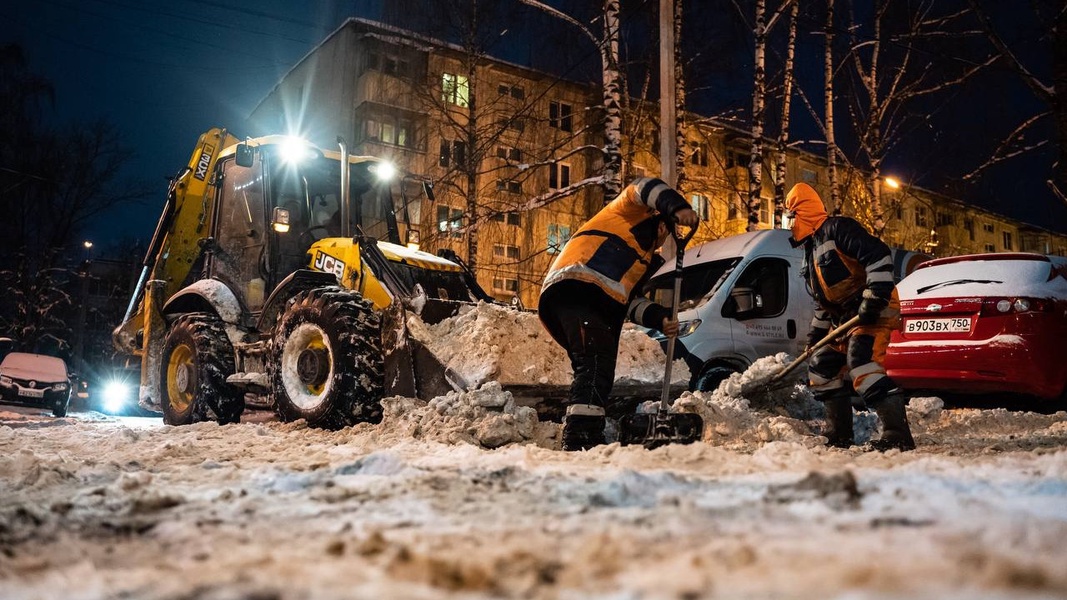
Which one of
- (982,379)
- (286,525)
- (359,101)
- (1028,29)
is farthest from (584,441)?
(359,101)

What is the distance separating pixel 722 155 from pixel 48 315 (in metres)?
31.8

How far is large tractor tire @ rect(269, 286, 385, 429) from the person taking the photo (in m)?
5.60

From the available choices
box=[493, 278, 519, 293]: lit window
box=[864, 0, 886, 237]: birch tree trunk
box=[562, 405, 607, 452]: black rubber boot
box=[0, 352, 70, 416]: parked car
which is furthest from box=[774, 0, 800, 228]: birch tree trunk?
box=[0, 352, 70, 416]: parked car

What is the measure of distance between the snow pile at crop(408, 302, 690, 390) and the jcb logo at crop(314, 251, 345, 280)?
137cm

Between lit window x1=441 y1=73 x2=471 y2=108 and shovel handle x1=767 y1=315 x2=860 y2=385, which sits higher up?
lit window x1=441 y1=73 x2=471 y2=108

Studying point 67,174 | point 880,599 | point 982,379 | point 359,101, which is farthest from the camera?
point 67,174

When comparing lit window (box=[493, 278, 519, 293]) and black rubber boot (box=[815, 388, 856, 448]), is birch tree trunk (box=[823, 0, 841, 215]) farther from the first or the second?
black rubber boot (box=[815, 388, 856, 448])

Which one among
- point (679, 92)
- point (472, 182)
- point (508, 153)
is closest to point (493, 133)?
point (472, 182)

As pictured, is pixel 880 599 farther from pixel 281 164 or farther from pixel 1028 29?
pixel 1028 29

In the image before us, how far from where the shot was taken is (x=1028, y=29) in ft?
33.8

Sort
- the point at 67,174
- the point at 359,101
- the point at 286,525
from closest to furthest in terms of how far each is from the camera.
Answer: the point at 286,525, the point at 359,101, the point at 67,174

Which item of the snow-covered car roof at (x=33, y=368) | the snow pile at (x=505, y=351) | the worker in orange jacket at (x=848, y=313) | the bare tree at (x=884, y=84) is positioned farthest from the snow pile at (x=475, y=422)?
the bare tree at (x=884, y=84)

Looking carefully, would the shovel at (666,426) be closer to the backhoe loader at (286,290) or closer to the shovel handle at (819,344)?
the shovel handle at (819,344)

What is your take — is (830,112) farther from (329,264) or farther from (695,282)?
(329,264)
